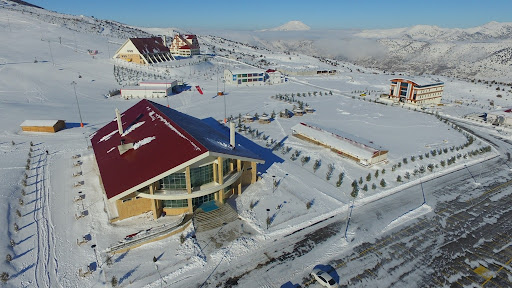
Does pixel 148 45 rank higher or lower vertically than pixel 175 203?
higher

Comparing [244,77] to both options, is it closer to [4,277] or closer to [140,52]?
[140,52]

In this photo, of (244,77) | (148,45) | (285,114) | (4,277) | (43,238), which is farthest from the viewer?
(148,45)

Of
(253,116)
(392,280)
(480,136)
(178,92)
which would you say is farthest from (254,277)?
(178,92)

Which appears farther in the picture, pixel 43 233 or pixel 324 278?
pixel 43 233

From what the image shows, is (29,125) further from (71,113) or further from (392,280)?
(392,280)

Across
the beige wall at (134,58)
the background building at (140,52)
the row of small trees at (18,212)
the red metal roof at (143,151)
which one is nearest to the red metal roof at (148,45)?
the background building at (140,52)

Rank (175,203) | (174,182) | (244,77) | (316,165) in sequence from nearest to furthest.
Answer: (174,182) < (175,203) < (316,165) < (244,77)

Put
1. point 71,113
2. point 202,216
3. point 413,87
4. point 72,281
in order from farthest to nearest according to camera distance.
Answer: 1. point 413,87
2. point 71,113
3. point 202,216
4. point 72,281

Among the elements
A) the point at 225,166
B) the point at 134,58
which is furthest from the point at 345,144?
the point at 134,58

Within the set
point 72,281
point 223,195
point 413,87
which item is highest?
point 413,87
